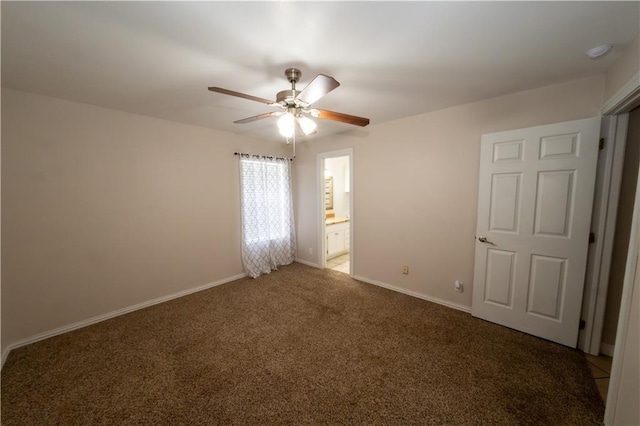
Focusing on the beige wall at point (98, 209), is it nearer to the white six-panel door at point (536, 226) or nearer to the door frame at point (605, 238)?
the white six-panel door at point (536, 226)

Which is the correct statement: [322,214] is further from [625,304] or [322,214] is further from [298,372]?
[625,304]

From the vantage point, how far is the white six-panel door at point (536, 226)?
1.96m

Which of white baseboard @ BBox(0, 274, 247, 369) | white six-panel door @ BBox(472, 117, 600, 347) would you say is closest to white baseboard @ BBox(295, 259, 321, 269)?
white baseboard @ BBox(0, 274, 247, 369)

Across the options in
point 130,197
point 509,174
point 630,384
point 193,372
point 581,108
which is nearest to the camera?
point 630,384

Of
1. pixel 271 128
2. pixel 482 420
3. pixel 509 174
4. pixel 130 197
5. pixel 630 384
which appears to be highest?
pixel 271 128

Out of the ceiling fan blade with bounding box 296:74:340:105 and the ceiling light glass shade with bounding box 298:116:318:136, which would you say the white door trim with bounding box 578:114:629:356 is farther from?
the ceiling light glass shade with bounding box 298:116:318:136

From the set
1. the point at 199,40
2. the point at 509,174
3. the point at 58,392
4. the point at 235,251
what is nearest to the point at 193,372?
the point at 58,392

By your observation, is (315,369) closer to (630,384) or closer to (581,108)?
(630,384)

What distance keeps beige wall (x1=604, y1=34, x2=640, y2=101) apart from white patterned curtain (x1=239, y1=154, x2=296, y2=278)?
3759mm

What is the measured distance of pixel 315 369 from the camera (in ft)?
6.09

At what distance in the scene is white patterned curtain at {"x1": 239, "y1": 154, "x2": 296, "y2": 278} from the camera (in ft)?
12.3

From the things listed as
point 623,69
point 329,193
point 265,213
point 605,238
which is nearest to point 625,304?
point 605,238

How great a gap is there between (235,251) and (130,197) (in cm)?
156

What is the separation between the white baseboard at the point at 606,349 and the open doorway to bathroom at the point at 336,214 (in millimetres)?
2613
